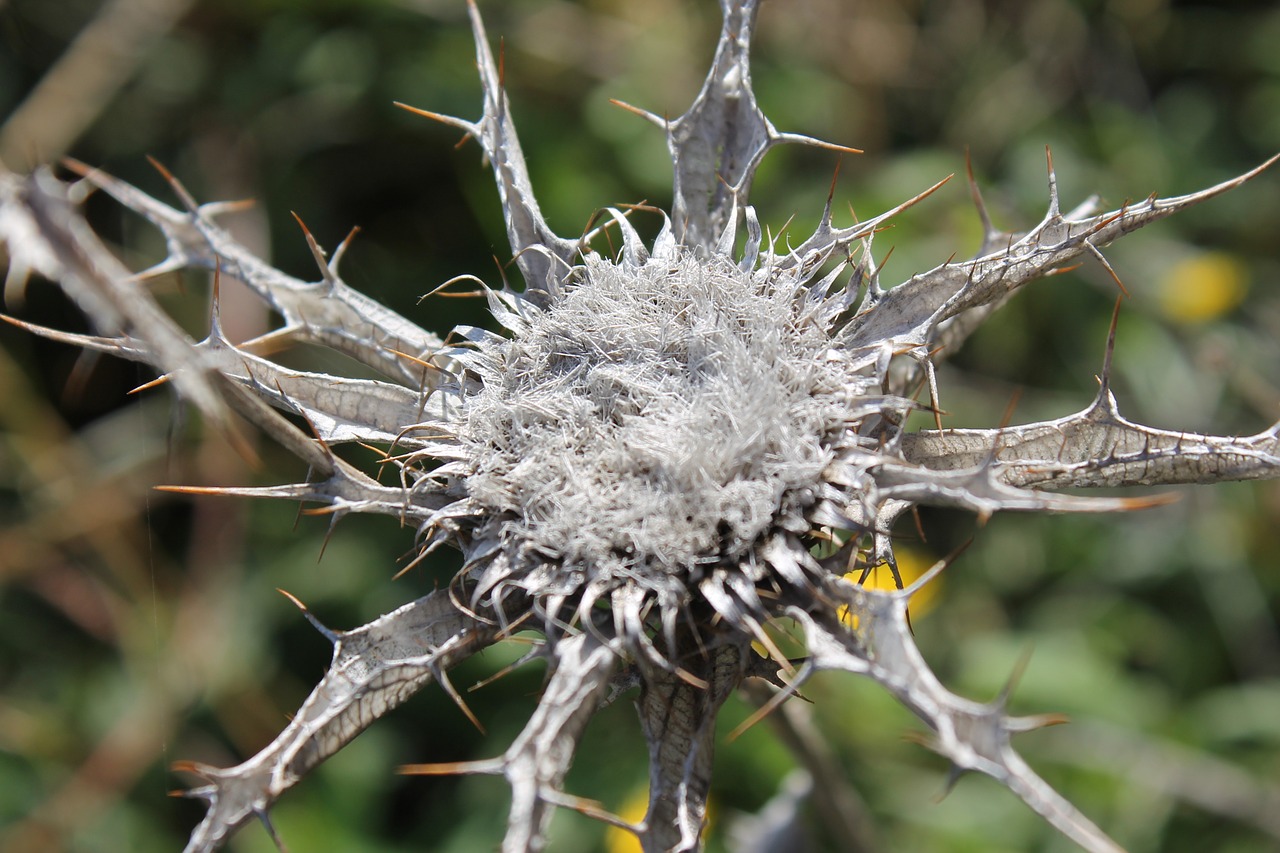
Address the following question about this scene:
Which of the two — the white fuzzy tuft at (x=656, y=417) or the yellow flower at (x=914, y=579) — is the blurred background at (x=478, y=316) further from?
the white fuzzy tuft at (x=656, y=417)

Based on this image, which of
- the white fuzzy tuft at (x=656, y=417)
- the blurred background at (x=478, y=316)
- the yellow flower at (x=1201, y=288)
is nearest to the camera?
the white fuzzy tuft at (x=656, y=417)

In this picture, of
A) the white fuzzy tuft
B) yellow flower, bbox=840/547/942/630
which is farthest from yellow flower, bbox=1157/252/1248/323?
the white fuzzy tuft

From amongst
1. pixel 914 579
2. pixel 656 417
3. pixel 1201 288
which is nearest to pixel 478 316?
pixel 914 579

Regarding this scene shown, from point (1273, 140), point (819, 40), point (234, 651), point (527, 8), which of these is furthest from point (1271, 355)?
point (234, 651)

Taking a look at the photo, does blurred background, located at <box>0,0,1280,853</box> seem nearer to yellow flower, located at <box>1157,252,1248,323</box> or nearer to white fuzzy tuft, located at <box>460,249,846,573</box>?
yellow flower, located at <box>1157,252,1248,323</box>

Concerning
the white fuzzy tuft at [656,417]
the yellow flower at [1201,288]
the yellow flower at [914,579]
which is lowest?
the white fuzzy tuft at [656,417]

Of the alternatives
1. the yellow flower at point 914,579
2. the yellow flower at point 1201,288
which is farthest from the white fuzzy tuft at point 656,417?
the yellow flower at point 1201,288

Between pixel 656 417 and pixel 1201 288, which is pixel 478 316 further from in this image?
pixel 1201 288

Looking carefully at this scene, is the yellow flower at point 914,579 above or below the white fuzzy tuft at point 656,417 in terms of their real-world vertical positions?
above
